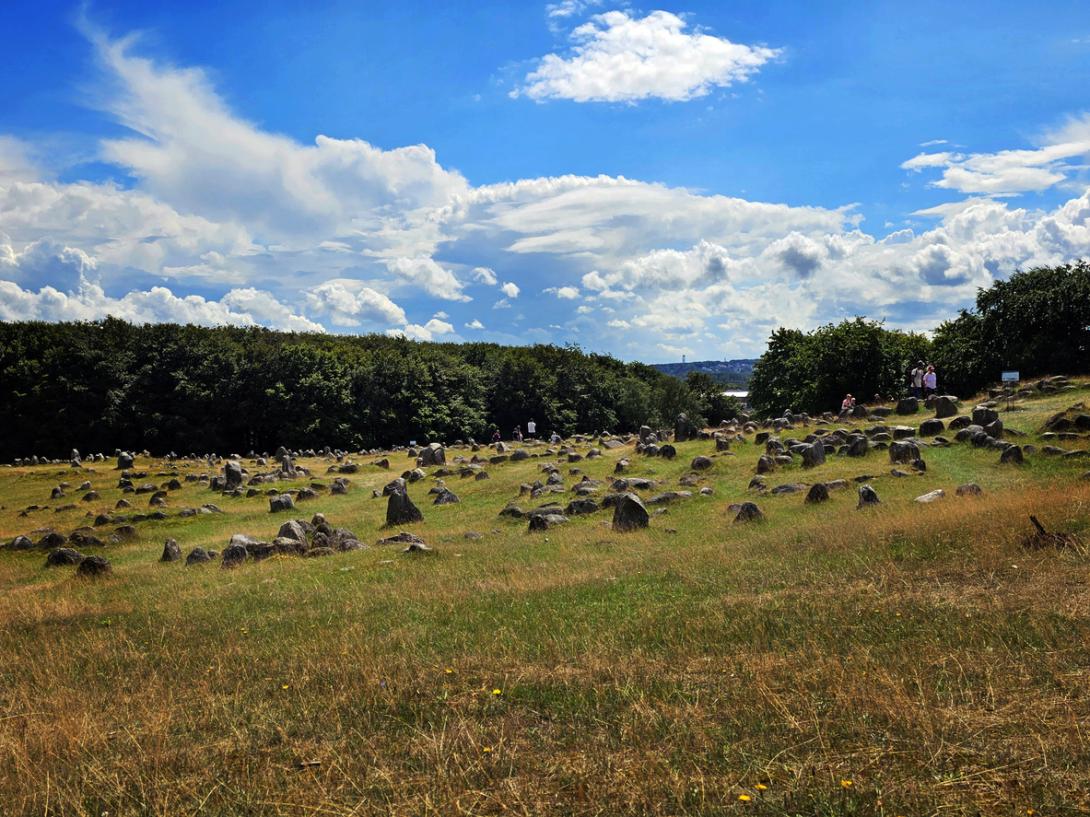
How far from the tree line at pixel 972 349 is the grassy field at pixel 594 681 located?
3370 cm

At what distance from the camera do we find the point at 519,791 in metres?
6.09

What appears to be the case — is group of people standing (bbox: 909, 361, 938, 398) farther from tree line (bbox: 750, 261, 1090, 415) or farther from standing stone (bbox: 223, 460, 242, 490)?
standing stone (bbox: 223, 460, 242, 490)

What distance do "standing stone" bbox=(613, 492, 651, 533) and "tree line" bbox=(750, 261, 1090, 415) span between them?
36022 millimetres

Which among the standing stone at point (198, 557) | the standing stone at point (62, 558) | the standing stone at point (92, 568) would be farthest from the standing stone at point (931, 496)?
the standing stone at point (62, 558)

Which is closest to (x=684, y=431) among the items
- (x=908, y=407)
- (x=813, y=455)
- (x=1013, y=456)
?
(x=908, y=407)

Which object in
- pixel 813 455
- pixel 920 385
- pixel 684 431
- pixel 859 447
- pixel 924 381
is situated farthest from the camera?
pixel 920 385

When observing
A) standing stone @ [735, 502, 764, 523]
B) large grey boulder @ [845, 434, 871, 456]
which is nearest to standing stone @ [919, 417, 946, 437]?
large grey boulder @ [845, 434, 871, 456]

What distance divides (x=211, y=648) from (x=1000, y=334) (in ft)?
166

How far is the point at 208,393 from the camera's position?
71375mm

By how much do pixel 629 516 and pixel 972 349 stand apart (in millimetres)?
40555

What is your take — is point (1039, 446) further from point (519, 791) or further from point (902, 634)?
point (519, 791)

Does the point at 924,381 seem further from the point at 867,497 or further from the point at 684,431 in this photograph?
the point at 867,497

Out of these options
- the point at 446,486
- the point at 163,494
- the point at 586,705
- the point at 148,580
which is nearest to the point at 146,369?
the point at 163,494

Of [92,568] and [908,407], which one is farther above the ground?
[908,407]
